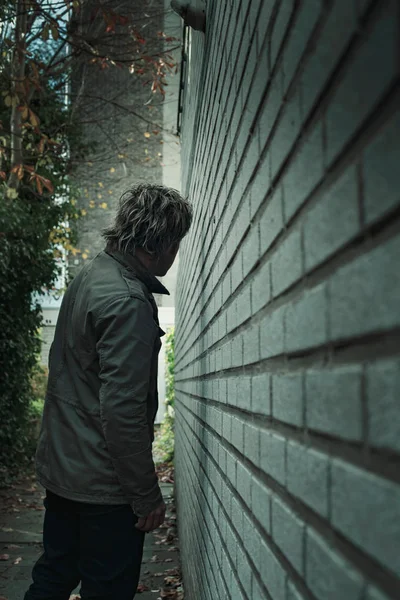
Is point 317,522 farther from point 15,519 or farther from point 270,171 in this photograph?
point 15,519

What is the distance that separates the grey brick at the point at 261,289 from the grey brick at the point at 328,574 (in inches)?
20.5

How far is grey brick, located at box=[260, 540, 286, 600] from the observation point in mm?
1118

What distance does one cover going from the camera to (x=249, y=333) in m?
1.55

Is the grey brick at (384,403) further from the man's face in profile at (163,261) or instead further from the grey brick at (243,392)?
the man's face in profile at (163,261)

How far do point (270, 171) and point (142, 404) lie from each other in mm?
1583

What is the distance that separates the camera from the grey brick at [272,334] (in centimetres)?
117

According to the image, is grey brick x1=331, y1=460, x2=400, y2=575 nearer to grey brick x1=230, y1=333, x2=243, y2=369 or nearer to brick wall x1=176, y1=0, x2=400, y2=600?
brick wall x1=176, y1=0, x2=400, y2=600

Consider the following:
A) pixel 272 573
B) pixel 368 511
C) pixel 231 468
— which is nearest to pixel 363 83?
pixel 368 511

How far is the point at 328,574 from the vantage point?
2.70 ft

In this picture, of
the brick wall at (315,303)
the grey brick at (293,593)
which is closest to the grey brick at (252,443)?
the brick wall at (315,303)

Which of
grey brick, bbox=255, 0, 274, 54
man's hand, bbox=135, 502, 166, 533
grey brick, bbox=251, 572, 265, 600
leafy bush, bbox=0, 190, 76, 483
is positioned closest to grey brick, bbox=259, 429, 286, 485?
grey brick, bbox=251, 572, 265, 600

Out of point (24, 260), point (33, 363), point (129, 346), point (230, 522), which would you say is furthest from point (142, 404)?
point (33, 363)

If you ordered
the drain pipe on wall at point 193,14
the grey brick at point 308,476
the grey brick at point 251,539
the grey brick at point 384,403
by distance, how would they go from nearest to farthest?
1. the grey brick at point 384,403
2. the grey brick at point 308,476
3. the grey brick at point 251,539
4. the drain pipe on wall at point 193,14

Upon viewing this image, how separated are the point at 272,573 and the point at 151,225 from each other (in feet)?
6.46
